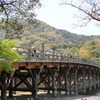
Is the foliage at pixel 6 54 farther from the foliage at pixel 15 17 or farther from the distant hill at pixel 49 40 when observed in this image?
the distant hill at pixel 49 40

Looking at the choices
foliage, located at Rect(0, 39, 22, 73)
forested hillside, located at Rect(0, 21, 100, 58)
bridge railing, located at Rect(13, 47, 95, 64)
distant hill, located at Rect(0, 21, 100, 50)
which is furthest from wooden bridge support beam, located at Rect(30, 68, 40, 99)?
distant hill, located at Rect(0, 21, 100, 50)

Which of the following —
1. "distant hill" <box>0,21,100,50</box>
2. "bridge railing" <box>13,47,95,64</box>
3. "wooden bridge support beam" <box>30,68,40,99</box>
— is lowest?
"wooden bridge support beam" <box>30,68,40,99</box>

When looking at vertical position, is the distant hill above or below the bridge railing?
above

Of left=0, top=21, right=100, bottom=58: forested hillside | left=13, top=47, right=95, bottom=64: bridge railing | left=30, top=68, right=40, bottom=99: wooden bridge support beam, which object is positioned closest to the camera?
left=13, top=47, right=95, bottom=64: bridge railing

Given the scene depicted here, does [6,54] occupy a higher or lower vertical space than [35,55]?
higher

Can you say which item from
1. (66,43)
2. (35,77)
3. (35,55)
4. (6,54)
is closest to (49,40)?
(66,43)

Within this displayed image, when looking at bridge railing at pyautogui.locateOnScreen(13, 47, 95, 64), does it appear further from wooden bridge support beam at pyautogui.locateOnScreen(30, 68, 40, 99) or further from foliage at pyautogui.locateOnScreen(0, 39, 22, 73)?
foliage at pyautogui.locateOnScreen(0, 39, 22, 73)

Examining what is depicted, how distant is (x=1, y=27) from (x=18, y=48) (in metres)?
2.17

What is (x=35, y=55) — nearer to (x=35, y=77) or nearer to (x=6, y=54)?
(x=35, y=77)

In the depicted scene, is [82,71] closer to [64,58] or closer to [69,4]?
[64,58]

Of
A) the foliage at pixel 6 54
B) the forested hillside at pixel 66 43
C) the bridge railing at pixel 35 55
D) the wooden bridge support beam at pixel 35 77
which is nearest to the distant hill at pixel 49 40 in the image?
the forested hillside at pixel 66 43

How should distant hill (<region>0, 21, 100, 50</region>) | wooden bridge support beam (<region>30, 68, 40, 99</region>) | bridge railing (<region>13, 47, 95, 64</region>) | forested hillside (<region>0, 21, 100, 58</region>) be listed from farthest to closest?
distant hill (<region>0, 21, 100, 50</region>)
forested hillside (<region>0, 21, 100, 58</region>)
wooden bridge support beam (<region>30, 68, 40, 99</region>)
bridge railing (<region>13, 47, 95, 64</region>)

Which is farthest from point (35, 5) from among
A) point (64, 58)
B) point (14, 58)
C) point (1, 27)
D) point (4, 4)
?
point (64, 58)

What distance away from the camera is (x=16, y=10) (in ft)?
28.9
